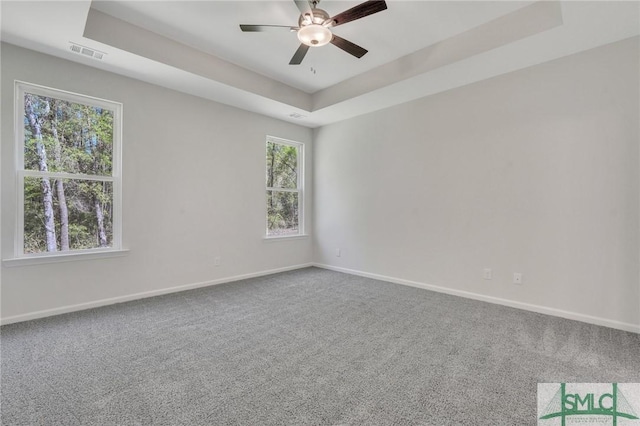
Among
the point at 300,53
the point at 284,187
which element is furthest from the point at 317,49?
the point at 284,187

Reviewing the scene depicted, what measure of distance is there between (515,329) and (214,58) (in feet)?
14.0

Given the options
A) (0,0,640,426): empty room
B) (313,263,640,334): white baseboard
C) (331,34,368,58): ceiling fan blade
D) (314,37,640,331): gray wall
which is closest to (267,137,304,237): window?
(0,0,640,426): empty room

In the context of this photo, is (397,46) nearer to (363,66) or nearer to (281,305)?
(363,66)

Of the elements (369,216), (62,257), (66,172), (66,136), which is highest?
(66,136)

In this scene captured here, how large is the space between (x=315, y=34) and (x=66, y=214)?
10.3 ft

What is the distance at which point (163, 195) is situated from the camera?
3730 mm

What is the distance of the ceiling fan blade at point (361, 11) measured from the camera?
Result: 2.06m

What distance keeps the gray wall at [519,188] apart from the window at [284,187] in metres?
1.19

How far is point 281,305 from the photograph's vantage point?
3316 mm

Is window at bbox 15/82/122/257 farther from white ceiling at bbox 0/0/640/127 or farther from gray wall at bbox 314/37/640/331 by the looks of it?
gray wall at bbox 314/37/640/331

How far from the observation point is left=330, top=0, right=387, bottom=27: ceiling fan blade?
2055mm

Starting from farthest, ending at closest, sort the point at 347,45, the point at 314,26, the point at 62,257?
the point at 62,257 < the point at 347,45 < the point at 314,26

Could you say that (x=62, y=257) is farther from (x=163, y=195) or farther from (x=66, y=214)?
(x=163, y=195)

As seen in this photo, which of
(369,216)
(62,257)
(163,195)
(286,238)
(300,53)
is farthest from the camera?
(286,238)
